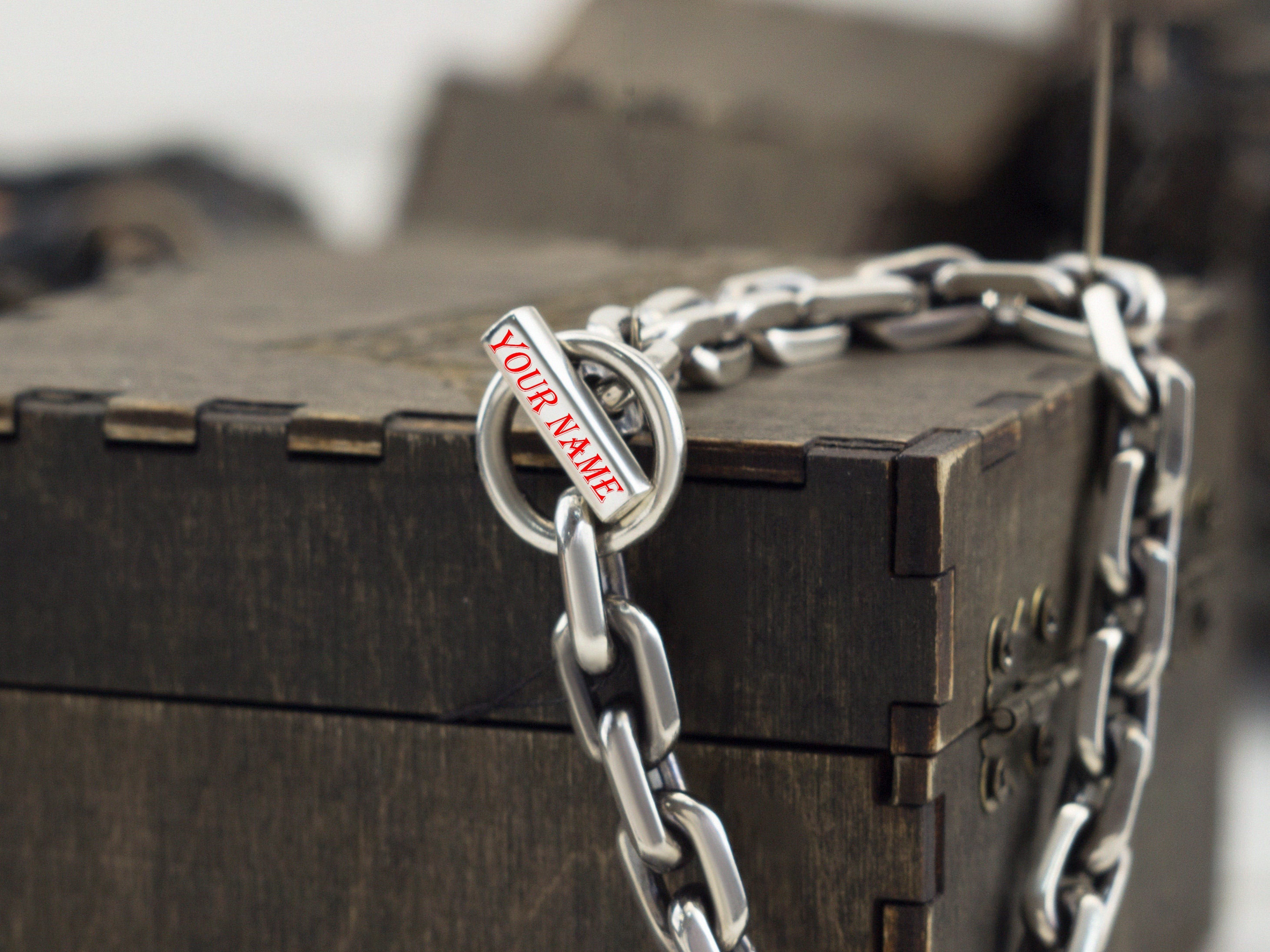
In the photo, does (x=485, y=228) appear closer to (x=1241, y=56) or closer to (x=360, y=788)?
(x=1241, y=56)

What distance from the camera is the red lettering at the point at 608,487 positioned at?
49 centimetres

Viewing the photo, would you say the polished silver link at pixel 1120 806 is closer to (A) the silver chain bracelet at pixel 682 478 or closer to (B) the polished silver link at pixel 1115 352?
(A) the silver chain bracelet at pixel 682 478

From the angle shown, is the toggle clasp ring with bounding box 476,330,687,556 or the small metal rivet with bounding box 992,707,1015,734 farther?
the small metal rivet with bounding box 992,707,1015,734

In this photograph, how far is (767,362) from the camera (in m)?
0.68

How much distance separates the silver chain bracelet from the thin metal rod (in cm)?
2

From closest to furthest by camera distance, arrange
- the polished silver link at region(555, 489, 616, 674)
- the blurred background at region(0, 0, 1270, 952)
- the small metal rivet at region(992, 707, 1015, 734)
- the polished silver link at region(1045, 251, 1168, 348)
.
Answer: the polished silver link at region(555, 489, 616, 674) → the small metal rivet at region(992, 707, 1015, 734) → the polished silver link at region(1045, 251, 1168, 348) → the blurred background at region(0, 0, 1270, 952)

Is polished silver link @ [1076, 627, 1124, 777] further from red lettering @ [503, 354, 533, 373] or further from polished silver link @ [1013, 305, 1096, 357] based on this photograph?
red lettering @ [503, 354, 533, 373]

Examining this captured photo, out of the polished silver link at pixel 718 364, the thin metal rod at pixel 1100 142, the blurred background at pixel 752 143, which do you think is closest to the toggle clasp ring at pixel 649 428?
the polished silver link at pixel 718 364

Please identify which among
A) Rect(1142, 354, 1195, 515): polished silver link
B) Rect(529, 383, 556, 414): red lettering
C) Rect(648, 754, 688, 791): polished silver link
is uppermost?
Rect(529, 383, 556, 414): red lettering

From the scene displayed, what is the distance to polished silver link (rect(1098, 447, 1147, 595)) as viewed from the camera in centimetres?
65

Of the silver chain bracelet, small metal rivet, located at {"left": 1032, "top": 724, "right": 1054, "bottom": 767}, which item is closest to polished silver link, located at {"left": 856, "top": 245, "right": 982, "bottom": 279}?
the silver chain bracelet

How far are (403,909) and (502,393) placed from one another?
22 centimetres

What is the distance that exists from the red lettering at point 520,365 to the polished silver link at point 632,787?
4.4 inches

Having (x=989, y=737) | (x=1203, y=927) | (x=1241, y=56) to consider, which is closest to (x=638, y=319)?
(x=989, y=737)
